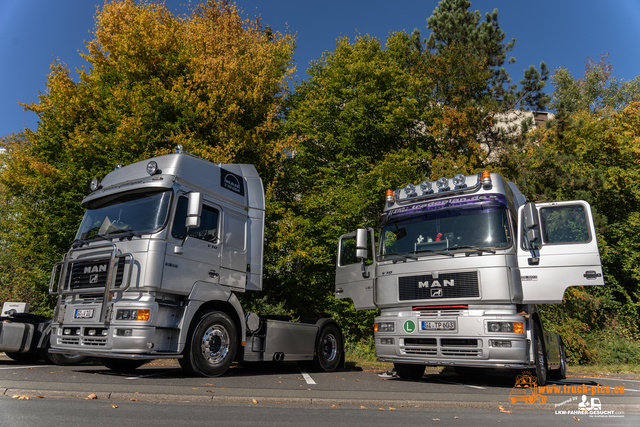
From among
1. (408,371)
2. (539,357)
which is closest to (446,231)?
(539,357)

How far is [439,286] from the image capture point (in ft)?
26.5

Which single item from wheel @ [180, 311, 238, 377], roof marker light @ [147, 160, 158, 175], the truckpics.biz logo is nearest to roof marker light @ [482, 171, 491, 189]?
the truckpics.biz logo

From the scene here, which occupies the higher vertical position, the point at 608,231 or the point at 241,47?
the point at 241,47

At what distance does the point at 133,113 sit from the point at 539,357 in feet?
47.9

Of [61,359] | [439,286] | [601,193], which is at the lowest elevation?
[61,359]

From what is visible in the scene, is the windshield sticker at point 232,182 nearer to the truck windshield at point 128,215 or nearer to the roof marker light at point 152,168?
the roof marker light at point 152,168

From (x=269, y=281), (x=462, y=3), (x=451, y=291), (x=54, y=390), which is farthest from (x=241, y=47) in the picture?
(x=54, y=390)

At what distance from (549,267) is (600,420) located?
2.85 meters

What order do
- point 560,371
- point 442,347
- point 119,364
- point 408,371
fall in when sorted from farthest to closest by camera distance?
1. point 560,371
2. point 408,371
3. point 119,364
4. point 442,347

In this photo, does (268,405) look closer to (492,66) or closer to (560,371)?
(560,371)

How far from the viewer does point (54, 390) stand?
5430 millimetres

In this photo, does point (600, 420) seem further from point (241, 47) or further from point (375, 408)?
point (241, 47)

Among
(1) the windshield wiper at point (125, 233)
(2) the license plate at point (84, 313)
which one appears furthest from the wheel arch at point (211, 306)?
(2) the license plate at point (84, 313)

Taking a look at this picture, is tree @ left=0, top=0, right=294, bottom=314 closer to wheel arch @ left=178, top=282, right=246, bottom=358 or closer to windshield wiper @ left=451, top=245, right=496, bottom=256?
wheel arch @ left=178, top=282, right=246, bottom=358
